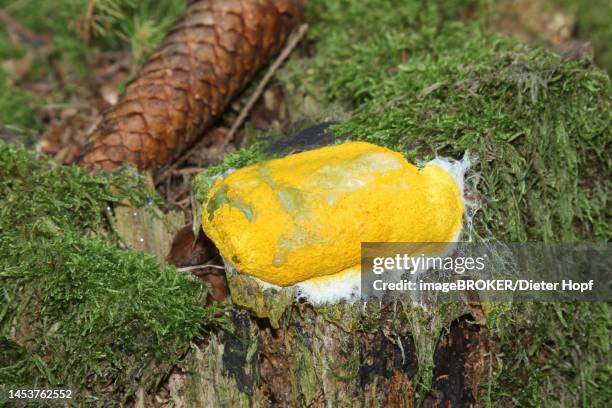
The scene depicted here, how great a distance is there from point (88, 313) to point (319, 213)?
2.86 feet

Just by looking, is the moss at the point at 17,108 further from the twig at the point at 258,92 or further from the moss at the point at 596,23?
the moss at the point at 596,23

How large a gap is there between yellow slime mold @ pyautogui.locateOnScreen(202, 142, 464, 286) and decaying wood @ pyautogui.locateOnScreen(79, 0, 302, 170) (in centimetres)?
81

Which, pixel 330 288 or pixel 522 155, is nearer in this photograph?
pixel 330 288

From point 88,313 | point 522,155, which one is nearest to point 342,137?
point 522,155

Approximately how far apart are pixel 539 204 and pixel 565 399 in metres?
0.82

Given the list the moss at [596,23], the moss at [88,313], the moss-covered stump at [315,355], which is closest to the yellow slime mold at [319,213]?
the moss-covered stump at [315,355]

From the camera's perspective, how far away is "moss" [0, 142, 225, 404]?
7.27 ft

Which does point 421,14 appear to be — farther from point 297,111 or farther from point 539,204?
point 539,204

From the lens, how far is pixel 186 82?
3.03 metres

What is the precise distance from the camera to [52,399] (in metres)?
2.21

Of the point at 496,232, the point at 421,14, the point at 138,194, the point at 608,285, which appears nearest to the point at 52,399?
the point at 138,194

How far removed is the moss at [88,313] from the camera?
2.22 metres

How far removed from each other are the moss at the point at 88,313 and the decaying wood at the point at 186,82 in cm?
60

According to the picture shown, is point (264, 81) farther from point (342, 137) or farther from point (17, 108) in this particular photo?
point (17, 108)
